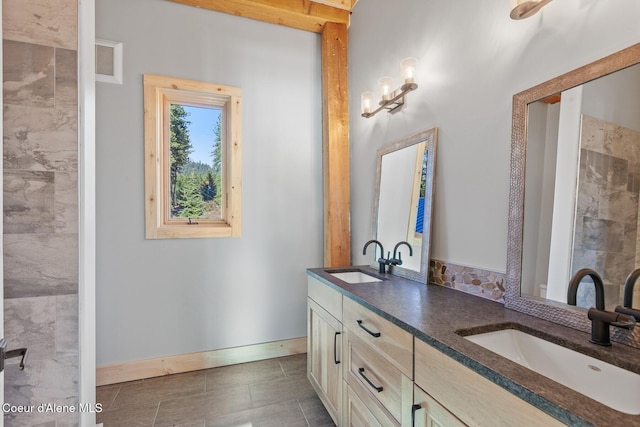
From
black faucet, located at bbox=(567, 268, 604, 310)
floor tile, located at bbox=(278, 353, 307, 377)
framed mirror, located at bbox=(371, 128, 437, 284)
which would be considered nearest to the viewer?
black faucet, located at bbox=(567, 268, 604, 310)

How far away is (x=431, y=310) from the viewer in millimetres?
1235

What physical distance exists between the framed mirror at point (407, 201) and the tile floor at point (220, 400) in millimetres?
1097

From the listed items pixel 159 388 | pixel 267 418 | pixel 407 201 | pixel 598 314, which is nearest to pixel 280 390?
pixel 267 418

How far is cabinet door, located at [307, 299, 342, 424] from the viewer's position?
5.42 feet

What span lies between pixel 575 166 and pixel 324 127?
202cm

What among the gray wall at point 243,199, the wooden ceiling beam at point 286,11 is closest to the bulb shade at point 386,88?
the gray wall at point 243,199

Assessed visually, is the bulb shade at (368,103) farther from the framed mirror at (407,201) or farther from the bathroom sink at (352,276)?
the bathroom sink at (352,276)

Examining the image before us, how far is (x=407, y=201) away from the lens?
196cm

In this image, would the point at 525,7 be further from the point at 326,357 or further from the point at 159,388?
the point at 159,388

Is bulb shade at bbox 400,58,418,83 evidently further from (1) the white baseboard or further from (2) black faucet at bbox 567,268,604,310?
(1) the white baseboard

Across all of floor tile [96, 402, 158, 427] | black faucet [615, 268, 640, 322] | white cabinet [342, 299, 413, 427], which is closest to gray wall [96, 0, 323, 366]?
floor tile [96, 402, 158, 427]

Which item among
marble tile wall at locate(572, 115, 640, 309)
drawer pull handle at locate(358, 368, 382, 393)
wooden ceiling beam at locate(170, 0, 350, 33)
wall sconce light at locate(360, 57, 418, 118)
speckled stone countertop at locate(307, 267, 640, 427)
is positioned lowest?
drawer pull handle at locate(358, 368, 382, 393)

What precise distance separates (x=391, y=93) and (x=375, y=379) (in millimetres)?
1761

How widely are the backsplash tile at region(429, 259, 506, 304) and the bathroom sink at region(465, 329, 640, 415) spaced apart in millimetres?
309
